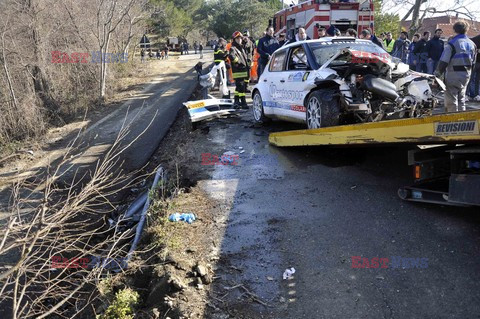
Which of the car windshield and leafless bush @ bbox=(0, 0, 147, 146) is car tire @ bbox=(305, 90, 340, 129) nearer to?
the car windshield

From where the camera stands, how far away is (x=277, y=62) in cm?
863

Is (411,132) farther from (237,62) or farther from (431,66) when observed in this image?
(431,66)

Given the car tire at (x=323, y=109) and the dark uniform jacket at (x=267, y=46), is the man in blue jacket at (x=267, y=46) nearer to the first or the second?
the dark uniform jacket at (x=267, y=46)

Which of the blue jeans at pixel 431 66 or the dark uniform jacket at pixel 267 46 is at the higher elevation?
the dark uniform jacket at pixel 267 46

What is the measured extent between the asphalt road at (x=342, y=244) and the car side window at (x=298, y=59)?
184cm

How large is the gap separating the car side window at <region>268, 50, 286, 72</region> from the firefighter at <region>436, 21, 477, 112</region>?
2.96m

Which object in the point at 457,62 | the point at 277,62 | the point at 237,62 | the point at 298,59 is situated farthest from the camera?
the point at 237,62

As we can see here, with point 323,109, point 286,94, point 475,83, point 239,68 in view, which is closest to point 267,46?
point 239,68

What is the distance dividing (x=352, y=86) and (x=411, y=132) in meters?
1.95

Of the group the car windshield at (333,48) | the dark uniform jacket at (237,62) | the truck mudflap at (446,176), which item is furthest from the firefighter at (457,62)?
the dark uniform jacket at (237,62)

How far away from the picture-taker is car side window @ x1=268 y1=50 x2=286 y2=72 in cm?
836

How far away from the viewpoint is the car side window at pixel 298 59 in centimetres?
753

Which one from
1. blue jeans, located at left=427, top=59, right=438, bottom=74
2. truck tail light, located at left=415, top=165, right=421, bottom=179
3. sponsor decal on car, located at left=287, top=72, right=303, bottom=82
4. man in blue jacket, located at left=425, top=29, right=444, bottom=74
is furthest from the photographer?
blue jeans, located at left=427, top=59, right=438, bottom=74

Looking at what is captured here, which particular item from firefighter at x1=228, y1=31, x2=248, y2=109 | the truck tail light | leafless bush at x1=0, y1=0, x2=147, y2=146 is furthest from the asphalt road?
leafless bush at x1=0, y1=0, x2=147, y2=146
